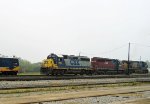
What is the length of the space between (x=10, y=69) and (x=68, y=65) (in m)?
9.57

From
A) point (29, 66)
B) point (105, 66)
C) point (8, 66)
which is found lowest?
point (8, 66)

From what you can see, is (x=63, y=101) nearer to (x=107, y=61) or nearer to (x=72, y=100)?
(x=72, y=100)

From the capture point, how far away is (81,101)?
17109mm

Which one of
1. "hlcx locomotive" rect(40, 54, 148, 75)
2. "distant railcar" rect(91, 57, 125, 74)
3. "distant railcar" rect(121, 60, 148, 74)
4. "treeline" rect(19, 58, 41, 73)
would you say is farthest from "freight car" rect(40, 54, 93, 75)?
"treeline" rect(19, 58, 41, 73)

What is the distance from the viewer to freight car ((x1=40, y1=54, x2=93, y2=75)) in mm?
46938

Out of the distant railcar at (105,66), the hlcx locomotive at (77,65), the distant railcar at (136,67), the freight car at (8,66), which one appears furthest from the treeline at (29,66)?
the freight car at (8,66)

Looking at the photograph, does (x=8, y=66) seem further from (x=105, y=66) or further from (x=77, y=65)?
(x=105, y=66)

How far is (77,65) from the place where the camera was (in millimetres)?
50469

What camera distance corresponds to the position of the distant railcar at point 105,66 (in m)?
59.2

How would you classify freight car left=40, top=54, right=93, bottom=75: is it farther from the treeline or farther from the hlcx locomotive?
the treeline

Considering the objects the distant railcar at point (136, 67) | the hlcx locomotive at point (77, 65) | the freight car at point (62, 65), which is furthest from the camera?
the distant railcar at point (136, 67)

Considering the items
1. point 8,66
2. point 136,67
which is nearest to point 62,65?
point 8,66

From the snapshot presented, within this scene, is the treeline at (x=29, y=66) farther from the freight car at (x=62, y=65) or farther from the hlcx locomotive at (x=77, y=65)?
the freight car at (x=62, y=65)

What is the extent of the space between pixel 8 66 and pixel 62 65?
8768mm
